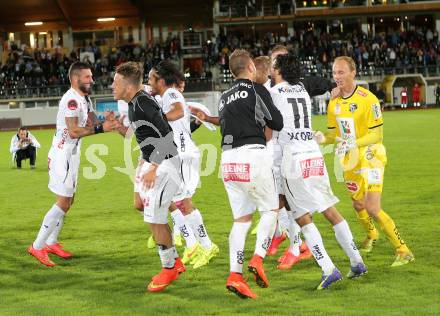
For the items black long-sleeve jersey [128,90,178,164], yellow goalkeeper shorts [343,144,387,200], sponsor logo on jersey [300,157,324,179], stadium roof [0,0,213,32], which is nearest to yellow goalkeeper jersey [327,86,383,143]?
yellow goalkeeper shorts [343,144,387,200]

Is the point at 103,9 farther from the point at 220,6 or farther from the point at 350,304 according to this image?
the point at 350,304

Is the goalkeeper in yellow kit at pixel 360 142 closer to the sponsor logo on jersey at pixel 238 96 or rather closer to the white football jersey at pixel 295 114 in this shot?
the white football jersey at pixel 295 114

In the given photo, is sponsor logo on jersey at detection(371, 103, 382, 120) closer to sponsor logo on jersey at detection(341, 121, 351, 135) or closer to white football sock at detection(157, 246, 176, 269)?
sponsor logo on jersey at detection(341, 121, 351, 135)

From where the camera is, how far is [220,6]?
63.9 meters

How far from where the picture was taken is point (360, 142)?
9062 mm

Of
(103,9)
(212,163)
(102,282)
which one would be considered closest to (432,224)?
(102,282)

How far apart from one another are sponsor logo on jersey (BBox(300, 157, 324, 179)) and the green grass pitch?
1.14m

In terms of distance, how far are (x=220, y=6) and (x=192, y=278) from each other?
56685 millimetres

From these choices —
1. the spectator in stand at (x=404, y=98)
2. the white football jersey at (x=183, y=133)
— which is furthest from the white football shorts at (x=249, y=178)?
the spectator in stand at (x=404, y=98)

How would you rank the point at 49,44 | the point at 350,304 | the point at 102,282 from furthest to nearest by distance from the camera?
the point at 49,44 < the point at 102,282 < the point at 350,304

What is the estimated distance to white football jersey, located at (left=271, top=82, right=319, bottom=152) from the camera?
27.2ft

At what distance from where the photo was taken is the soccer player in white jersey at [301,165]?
8.25m

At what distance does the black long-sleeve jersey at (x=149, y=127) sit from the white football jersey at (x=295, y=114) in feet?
3.93

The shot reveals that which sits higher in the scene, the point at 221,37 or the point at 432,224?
the point at 221,37
